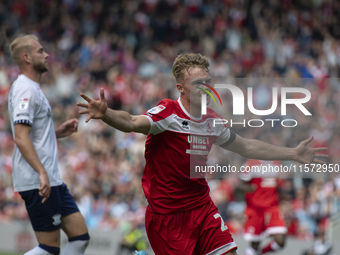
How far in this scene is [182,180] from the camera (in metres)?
5.43

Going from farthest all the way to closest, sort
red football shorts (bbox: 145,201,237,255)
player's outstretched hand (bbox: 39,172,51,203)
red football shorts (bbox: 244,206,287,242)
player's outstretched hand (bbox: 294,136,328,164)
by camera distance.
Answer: red football shorts (bbox: 244,206,287,242) → player's outstretched hand (bbox: 294,136,328,164) → player's outstretched hand (bbox: 39,172,51,203) → red football shorts (bbox: 145,201,237,255)

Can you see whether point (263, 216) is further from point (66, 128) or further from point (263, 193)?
point (66, 128)

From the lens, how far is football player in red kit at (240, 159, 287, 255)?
9.89 meters

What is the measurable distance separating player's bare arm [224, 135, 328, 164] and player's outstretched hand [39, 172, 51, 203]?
5.60 feet

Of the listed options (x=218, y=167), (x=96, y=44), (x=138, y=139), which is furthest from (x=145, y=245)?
(x=96, y=44)

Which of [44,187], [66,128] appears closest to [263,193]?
[66,128]

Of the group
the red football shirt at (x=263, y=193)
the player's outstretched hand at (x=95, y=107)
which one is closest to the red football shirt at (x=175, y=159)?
the player's outstretched hand at (x=95, y=107)

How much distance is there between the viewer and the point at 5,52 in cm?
1919

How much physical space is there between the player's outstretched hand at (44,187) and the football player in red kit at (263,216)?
4765 millimetres

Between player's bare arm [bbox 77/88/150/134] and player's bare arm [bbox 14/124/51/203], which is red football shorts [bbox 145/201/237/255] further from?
player's bare arm [bbox 14/124/51/203]

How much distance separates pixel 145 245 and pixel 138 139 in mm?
3738

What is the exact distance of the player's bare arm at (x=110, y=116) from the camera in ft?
15.4

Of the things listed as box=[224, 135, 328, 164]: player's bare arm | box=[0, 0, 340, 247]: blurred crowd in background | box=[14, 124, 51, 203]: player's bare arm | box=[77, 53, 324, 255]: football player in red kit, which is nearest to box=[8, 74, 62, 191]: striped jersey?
box=[14, 124, 51, 203]: player's bare arm

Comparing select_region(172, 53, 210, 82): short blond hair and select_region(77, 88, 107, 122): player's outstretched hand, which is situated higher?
select_region(172, 53, 210, 82): short blond hair
